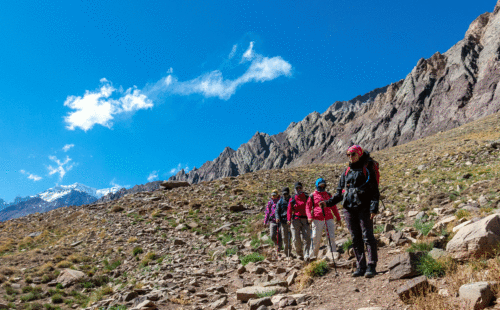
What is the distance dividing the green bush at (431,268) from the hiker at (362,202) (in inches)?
34.7

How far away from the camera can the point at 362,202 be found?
5898 millimetres

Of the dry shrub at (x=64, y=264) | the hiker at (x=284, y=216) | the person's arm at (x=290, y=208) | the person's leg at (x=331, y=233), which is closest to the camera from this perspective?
the person's leg at (x=331, y=233)

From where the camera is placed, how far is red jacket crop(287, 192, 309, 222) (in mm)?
10336

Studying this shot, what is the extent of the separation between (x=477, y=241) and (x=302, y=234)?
587cm

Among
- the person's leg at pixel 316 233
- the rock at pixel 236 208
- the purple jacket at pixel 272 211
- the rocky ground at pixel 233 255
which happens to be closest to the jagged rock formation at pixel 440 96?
the rocky ground at pixel 233 255

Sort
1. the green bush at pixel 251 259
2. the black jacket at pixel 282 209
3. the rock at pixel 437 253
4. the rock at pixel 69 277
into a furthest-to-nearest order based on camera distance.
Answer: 1. the rock at pixel 69 277
2. the black jacket at pixel 282 209
3. the green bush at pixel 251 259
4. the rock at pixel 437 253

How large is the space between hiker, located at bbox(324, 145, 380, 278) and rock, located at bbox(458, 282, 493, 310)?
202 centimetres

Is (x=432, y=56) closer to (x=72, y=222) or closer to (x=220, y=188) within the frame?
(x=220, y=188)

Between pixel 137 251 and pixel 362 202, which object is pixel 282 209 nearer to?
pixel 362 202

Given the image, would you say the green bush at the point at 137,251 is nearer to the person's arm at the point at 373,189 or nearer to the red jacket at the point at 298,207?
the red jacket at the point at 298,207

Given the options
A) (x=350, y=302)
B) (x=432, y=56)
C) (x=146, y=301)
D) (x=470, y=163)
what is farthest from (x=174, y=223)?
(x=432, y=56)

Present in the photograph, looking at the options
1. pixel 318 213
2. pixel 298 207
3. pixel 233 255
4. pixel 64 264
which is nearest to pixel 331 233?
pixel 318 213

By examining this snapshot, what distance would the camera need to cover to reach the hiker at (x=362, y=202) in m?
5.87

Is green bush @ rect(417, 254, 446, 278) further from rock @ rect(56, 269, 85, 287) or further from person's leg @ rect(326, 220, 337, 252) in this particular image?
rock @ rect(56, 269, 85, 287)
